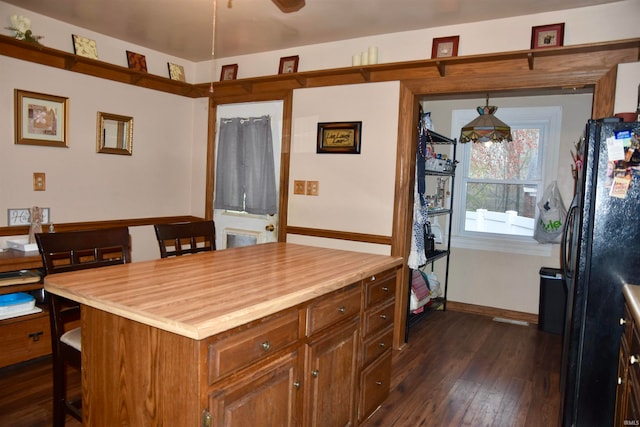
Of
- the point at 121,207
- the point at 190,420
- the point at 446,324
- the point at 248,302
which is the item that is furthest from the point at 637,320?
the point at 121,207

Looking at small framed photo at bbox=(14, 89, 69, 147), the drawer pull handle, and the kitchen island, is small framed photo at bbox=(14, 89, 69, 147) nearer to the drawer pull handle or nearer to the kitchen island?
the drawer pull handle

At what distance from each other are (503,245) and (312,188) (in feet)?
7.04

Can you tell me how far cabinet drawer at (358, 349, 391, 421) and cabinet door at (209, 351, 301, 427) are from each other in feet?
2.07

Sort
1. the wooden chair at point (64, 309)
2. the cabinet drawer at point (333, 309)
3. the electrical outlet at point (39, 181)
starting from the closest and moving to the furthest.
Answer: the cabinet drawer at point (333, 309)
the wooden chair at point (64, 309)
the electrical outlet at point (39, 181)

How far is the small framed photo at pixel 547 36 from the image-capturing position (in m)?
2.80

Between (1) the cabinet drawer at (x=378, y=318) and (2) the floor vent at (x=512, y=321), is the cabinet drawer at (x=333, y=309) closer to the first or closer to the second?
(1) the cabinet drawer at (x=378, y=318)

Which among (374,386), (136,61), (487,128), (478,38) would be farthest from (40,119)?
(487,128)

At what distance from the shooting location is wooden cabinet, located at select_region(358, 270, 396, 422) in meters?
2.15

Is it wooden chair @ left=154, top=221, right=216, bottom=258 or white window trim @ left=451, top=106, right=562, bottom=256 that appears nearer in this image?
wooden chair @ left=154, top=221, right=216, bottom=258

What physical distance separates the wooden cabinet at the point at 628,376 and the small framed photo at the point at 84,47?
3.92 m

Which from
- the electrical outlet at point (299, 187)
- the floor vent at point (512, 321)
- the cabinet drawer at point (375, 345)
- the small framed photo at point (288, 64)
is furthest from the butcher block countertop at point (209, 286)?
the floor vent at point (512, 321)

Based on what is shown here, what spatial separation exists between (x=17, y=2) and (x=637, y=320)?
13.1ft

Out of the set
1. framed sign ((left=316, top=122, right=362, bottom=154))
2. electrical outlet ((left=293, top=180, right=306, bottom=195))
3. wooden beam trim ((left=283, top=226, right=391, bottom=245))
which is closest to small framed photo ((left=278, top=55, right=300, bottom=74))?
framed sign ((left=316, top=122, right=362, bottom=154))

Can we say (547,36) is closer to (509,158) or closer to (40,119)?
(509,158)
